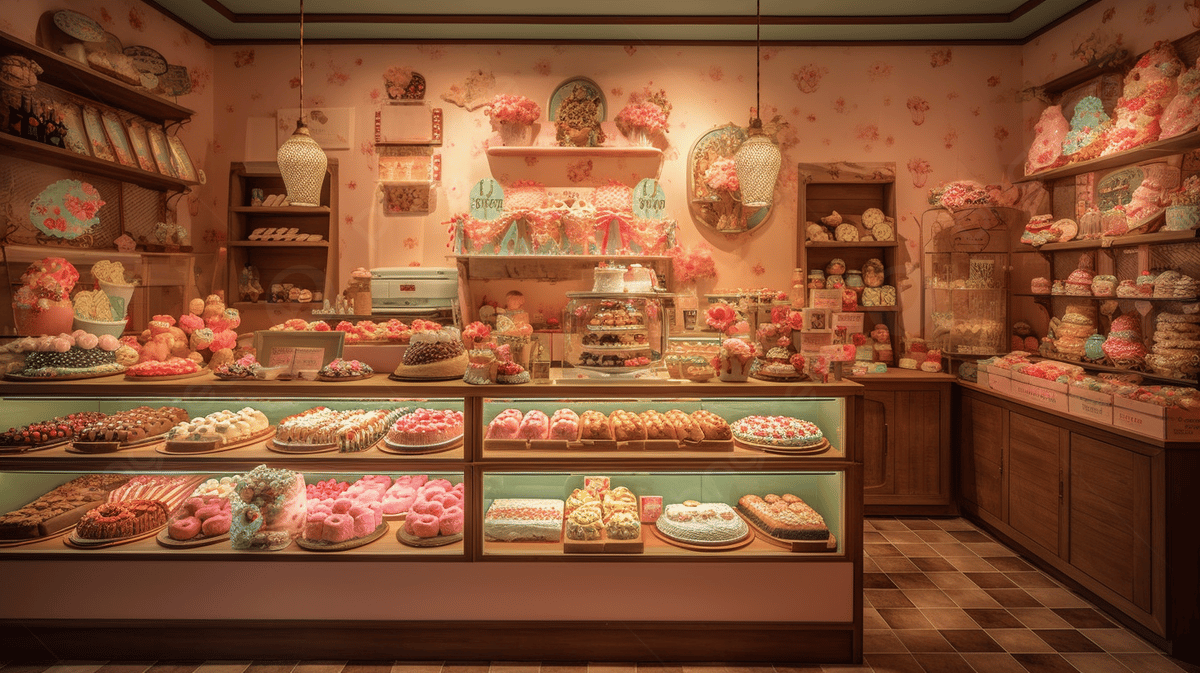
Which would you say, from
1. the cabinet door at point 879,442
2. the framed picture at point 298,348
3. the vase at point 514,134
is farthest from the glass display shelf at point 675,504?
the vase at point 514,134

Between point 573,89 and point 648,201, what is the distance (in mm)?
1214

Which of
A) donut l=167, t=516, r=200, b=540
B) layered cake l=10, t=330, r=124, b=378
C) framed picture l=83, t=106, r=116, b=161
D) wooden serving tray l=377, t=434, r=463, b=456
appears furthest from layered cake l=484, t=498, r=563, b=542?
framed picture l=83, t=106, r=116, b=161

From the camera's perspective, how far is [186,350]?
3.43 metres

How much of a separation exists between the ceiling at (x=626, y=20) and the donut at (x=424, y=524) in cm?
379

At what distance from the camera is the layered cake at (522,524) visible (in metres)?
2.94

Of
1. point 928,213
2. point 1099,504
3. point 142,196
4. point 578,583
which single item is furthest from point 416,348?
point 928,213

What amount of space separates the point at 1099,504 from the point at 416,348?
3.76 meters

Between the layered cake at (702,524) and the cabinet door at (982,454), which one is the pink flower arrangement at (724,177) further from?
the layered cake at (702,524)

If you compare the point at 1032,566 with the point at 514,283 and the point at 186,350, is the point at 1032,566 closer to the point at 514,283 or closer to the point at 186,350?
the point at 514,283

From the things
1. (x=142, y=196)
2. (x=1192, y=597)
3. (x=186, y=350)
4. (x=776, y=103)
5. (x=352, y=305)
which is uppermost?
(x=776, y=103)

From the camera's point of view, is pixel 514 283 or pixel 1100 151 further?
pixel 514 283

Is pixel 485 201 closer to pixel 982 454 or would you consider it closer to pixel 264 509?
pixel 264 509

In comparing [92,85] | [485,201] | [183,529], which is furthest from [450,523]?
[92,85]

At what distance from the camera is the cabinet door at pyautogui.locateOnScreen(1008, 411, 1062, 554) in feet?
12.3
